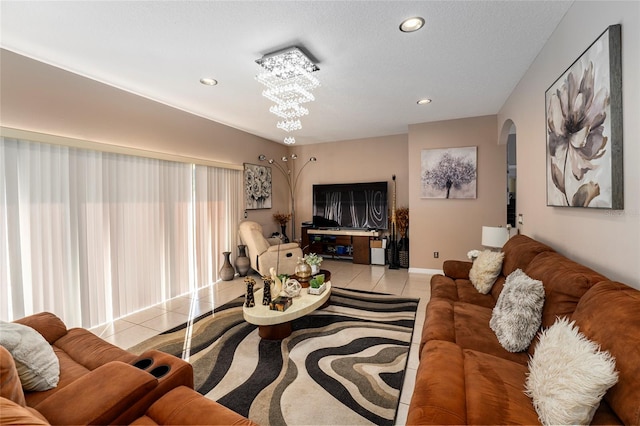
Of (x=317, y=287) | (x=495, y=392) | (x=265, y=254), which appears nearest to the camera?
(x=495, y=392)

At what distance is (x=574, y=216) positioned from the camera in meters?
1.88

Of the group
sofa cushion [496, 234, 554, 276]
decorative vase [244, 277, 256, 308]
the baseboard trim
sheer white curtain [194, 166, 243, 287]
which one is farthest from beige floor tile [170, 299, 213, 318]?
the baseboard trim

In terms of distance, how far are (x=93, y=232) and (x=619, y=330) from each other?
414cm

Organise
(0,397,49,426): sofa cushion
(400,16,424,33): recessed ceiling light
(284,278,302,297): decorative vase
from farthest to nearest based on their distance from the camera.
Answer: (284,278,302,297): decorative vase
(400,16,424,33): recessed ceiling light
(0,397,49,426): sofa cushion

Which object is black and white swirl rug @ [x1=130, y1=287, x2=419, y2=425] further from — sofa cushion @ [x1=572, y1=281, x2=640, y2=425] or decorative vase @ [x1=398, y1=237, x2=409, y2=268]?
decorative vase @ [x1=398, y1=237, x2=409, y2=268]

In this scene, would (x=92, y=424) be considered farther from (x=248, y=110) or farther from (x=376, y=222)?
(x=376, y=222)

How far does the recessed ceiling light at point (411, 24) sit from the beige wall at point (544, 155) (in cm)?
101

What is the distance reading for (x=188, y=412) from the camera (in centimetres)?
114

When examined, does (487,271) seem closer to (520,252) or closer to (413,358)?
(520,252)

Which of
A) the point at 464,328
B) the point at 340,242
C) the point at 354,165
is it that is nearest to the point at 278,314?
the point at 464,328

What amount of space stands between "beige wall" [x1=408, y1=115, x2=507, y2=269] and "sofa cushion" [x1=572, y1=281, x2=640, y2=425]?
11.3ft

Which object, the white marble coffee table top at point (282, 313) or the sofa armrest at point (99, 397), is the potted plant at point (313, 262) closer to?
the white marble coffee table top at point (282, 313)

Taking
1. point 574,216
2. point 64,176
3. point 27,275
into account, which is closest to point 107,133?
point 64,176

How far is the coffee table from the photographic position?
2359 mm
